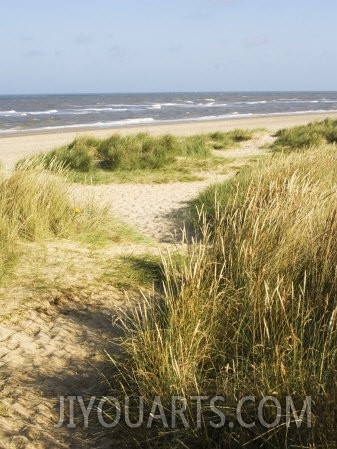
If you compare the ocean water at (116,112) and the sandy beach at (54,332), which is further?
the ocean water at (116,112)

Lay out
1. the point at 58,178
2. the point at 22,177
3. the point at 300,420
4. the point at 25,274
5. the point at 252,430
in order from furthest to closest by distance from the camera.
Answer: the point at 58,178 → the point at 22,177 → the point at 25,274 → the point at 252,430 → the point at 300,420

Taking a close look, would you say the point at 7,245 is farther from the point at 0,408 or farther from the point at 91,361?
the point at 0,408

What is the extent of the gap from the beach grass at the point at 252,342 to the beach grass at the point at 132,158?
824 centimetres

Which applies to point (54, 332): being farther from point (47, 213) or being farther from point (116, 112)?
point (116, 112)

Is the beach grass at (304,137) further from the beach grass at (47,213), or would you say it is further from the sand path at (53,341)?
the sand path at (53,341)

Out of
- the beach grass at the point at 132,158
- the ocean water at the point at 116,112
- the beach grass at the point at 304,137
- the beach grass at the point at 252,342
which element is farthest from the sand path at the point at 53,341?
the ocean water at the point at 116,112

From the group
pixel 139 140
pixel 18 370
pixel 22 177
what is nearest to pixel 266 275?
pixel 18 370

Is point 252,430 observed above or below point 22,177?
below

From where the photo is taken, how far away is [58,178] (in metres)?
7.23

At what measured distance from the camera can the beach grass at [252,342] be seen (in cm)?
266

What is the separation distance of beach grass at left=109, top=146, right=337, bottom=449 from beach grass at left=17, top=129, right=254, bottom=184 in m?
8.24

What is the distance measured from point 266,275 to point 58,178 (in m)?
4.27

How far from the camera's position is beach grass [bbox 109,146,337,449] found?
2.66 m

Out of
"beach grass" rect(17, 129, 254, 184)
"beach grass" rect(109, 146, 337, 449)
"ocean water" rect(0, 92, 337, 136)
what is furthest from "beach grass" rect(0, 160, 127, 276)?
"ocean water" rect(0, 92, 337, 136)
